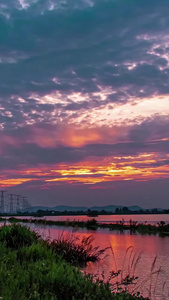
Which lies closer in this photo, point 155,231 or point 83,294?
point 83,294

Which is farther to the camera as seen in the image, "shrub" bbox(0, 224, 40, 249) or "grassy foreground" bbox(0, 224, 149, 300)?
"shrub" bbox(0, 224, 40, 249)

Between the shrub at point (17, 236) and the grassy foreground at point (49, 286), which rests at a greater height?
the shrub at point (17, 236)

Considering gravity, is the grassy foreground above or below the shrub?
below

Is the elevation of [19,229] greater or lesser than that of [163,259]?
greater

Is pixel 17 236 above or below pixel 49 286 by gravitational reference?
above

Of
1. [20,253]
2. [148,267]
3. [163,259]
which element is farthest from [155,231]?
[20,253]

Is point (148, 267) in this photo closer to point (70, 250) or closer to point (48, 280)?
point (70, 250)

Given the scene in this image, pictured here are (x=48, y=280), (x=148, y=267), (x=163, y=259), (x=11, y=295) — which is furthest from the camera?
(x=163, y=259)

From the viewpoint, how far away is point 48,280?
8.89 m

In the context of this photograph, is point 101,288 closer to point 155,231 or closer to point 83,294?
point 83,294

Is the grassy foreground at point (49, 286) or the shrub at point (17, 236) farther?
the shrub at point (17, 236)

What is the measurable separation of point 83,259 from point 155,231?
63.2ft

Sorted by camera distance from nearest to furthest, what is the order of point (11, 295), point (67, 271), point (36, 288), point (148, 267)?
point (11, 295) < point (36, 288) < point (67, 271) < point (148, 267)

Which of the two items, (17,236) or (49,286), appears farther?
(17,236)
